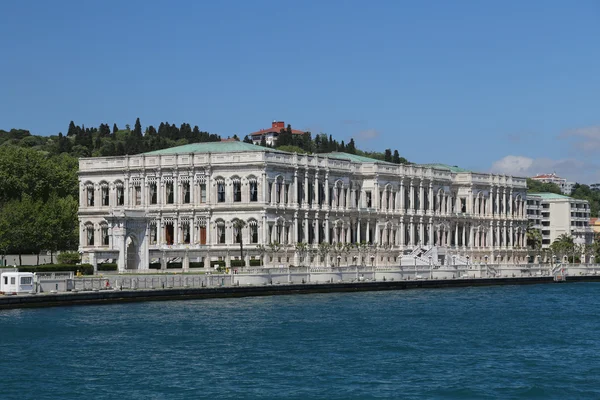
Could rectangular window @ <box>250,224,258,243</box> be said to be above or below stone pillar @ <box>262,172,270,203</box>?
below

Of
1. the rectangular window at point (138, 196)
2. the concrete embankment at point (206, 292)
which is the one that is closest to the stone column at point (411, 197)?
the concrete embankment at point (206, 292)

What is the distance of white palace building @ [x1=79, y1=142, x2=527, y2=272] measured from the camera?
11488 cm

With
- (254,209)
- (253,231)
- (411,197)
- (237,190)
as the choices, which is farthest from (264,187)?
(411,197)

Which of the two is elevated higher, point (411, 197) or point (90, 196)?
point (411, 197)

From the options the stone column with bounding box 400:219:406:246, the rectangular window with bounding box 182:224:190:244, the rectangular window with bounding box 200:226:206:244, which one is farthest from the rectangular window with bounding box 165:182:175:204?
the stone column with bounding box 400:219:406:246

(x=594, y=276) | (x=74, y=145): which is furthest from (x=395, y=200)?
(x=74, y=145)

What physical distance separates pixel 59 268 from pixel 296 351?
131ft

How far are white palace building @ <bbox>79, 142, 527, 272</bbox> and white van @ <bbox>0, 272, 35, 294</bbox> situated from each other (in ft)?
77.2

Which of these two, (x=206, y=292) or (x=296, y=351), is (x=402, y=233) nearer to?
(x=206, y=292)

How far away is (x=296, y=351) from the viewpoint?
186ft

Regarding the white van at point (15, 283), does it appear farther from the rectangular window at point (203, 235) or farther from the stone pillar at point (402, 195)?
the stone pillar at point (402, 195)

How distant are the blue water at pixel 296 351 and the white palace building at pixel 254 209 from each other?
30.3 metres

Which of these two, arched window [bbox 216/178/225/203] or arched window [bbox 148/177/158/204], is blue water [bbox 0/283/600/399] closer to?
arched window [bbox 216/178/225/203]

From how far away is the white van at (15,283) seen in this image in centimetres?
7562
